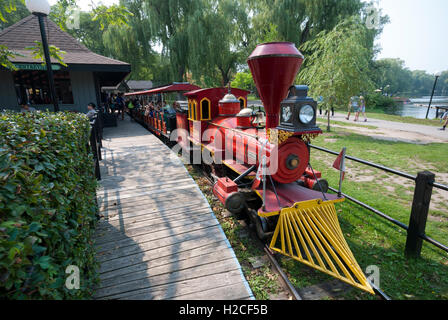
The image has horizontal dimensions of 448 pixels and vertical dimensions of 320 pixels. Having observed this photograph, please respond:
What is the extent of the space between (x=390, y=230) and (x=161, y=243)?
12.4ft

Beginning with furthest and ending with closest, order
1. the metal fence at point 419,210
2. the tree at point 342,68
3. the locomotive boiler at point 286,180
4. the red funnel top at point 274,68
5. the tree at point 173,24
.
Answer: the tree at point 173,24 → the tree at point 342,68 → the red funnel top at point 274,68 → the locomotive boiler at point 286,180 → the metal fence at point 419,210

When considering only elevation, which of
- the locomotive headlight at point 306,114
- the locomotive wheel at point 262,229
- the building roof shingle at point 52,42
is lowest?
the locomotive wheel at point 262,229

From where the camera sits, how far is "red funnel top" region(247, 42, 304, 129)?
3408 mm

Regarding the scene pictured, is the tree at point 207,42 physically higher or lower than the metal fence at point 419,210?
higher

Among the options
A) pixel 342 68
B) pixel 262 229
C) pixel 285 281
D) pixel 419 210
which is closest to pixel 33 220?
pixel 285 281

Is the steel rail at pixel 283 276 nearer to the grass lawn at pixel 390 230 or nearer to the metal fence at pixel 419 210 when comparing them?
the grass lawn at pixel 390 230

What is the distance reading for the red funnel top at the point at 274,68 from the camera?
134 inches

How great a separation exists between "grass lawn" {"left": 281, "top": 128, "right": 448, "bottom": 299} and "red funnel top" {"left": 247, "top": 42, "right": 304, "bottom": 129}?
243cm

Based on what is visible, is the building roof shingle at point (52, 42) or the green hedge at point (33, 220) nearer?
the green hedge at point (33, 220)

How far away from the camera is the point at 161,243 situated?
367 centimetres

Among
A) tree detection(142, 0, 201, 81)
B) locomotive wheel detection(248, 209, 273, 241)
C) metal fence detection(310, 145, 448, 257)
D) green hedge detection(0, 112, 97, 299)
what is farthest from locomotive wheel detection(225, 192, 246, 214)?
tree detection(142, 0, 201, 81)

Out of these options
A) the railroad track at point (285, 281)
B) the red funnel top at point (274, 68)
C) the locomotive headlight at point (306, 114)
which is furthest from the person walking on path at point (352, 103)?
the railroad track at point (285, 281)
